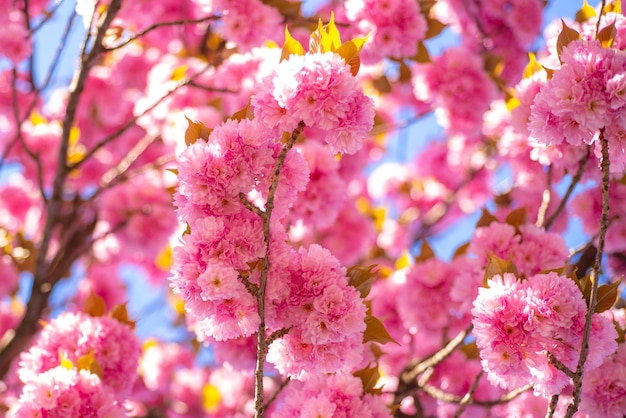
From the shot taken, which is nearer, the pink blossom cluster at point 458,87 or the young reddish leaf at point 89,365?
the young reddish leaf at point 89,365

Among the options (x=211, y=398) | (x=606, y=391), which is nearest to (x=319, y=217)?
(x=606, y=391)

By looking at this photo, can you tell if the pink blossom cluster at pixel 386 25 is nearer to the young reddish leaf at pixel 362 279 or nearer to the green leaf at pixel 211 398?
the young reddish leaf at pixel 362 279

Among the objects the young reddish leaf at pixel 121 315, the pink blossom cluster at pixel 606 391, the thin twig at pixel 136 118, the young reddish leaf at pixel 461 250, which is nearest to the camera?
the pink blossom cluster at pixel 606 391

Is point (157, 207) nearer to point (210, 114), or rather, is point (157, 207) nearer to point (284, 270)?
point (210, 114)

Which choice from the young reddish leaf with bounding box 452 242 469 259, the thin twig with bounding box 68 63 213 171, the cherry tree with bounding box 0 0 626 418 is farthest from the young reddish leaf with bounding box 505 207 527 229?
the thin twig with bounding box 68 63 213 171

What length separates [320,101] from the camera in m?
1.14

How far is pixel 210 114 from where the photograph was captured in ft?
8.86

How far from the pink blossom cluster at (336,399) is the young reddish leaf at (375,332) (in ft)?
0.38

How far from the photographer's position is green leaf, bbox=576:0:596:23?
5.50 ft

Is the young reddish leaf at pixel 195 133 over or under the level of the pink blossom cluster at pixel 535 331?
over

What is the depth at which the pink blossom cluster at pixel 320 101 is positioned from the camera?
1.14 m

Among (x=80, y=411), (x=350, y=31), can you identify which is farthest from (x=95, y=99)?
(x=80, y=411)

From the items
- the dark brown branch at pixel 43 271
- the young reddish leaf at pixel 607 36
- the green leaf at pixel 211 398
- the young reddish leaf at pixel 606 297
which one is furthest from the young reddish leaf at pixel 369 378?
the green leaf at pixel 211 398

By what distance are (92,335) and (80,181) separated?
1982 mm
